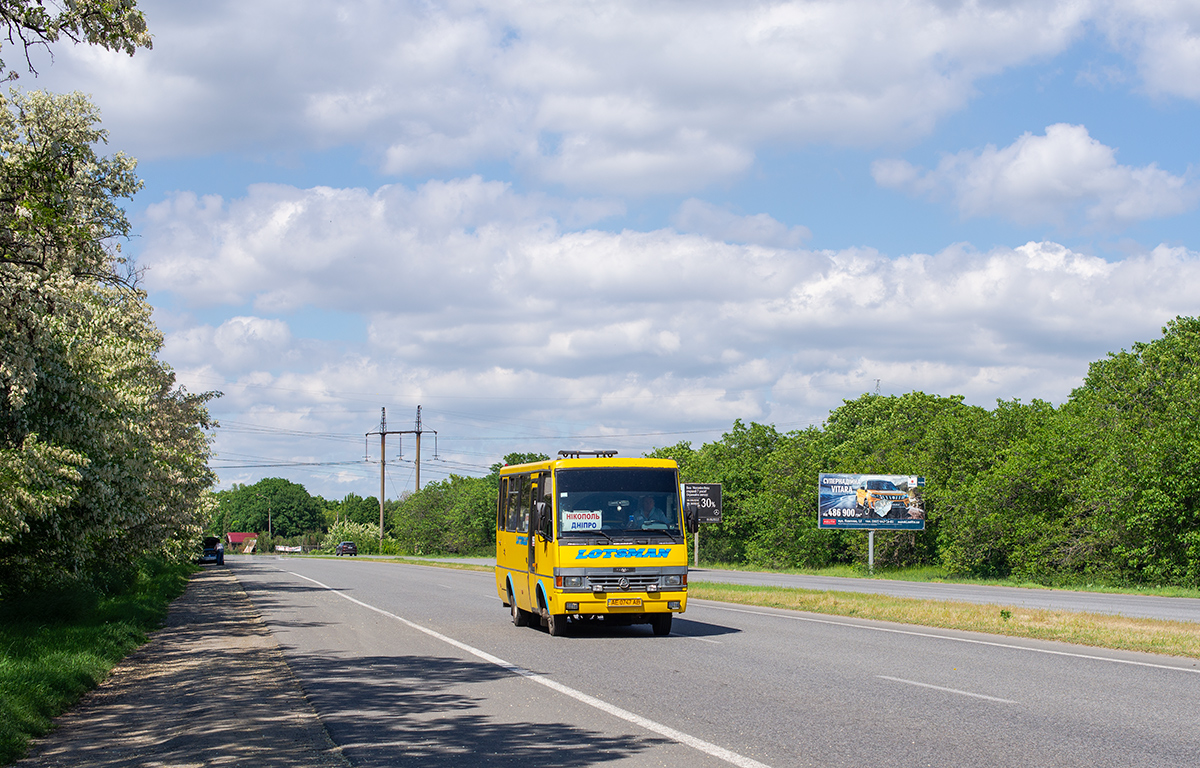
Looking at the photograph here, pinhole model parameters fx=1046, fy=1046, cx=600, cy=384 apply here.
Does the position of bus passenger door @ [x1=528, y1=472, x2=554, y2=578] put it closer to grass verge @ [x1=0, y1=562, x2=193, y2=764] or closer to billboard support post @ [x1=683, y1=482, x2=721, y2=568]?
grass verge @ [x1=0, y1=562, x2=193, y2=764]

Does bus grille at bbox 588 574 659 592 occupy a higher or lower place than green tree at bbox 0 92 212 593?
lower

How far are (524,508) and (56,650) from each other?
7.94m

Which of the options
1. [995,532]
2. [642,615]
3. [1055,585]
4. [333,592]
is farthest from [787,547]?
[642,615]

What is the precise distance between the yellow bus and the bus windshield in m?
0.02

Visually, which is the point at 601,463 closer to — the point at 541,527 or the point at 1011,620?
the point at 541,527

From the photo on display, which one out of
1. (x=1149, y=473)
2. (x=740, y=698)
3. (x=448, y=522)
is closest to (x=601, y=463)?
(x=740, y=698)

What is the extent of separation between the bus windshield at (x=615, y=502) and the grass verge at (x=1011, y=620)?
240 inches

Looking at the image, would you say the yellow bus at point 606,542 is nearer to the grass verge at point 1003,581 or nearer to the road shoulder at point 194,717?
the road shoulder at point 194,717

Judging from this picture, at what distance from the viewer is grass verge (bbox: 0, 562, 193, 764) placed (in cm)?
908

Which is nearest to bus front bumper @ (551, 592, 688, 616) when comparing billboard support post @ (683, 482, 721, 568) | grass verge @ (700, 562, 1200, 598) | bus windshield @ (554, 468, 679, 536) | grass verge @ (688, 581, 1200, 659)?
bus windshield @ (554, 468, 679, 536)

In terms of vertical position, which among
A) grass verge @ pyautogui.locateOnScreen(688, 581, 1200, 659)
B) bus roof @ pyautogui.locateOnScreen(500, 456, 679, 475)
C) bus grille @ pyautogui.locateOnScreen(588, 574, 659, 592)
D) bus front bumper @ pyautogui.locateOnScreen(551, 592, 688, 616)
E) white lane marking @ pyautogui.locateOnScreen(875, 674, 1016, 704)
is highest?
bus roof @ pyautogui.locateOnScreen(500, 456, 679, 475)

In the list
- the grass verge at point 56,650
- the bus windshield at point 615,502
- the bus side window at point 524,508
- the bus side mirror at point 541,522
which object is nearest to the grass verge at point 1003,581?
the bus windshield at point 615,502

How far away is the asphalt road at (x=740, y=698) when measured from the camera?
25.1ft

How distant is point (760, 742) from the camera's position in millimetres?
7938
